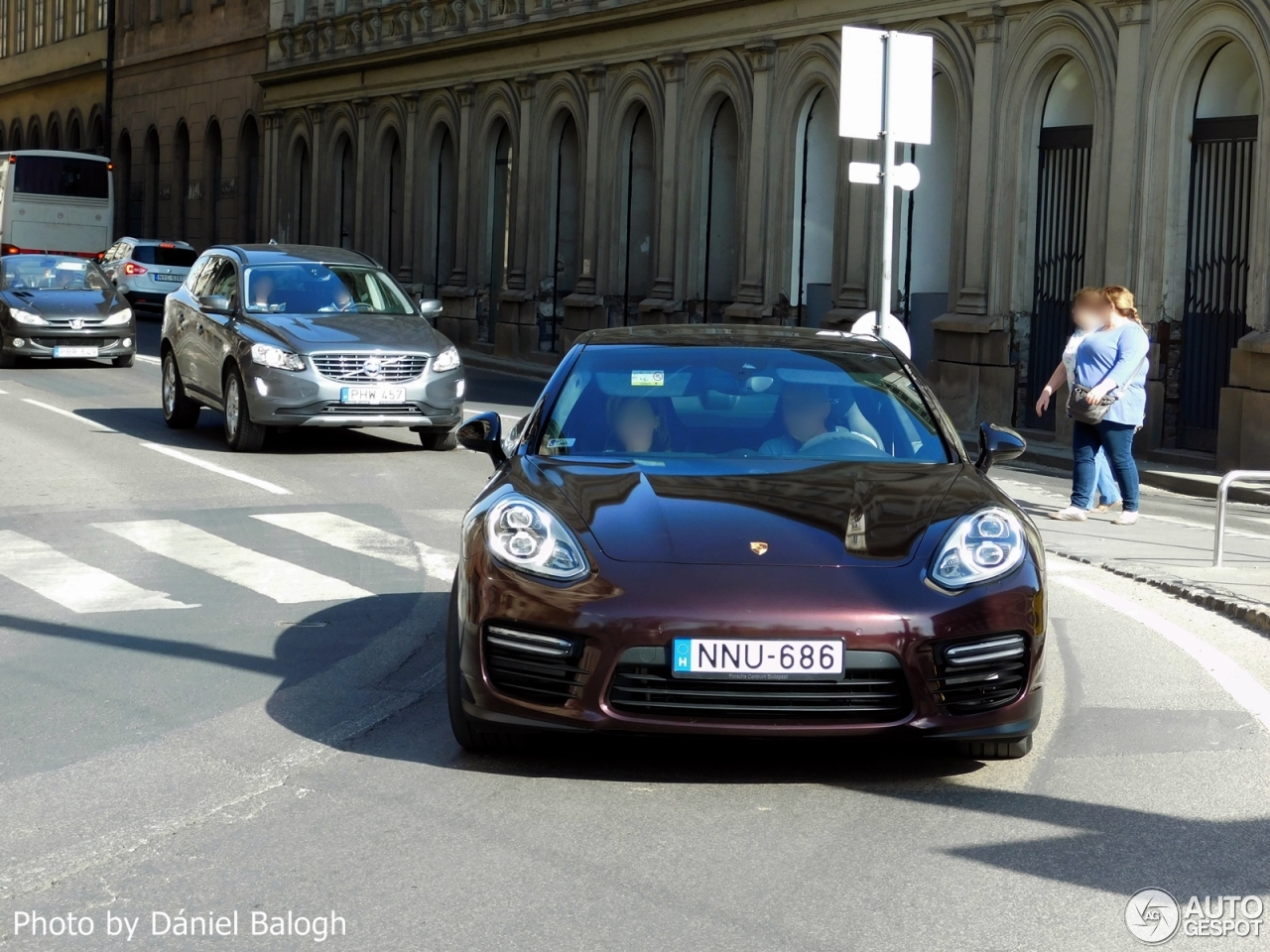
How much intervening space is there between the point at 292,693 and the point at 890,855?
2805 mm

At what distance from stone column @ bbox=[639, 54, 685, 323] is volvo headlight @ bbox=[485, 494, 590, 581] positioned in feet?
80.2

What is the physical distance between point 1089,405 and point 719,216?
57.4ft

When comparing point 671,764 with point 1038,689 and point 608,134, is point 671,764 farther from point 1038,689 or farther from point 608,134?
point 608,134

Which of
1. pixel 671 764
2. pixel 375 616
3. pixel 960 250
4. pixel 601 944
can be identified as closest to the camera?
pixel 601 944

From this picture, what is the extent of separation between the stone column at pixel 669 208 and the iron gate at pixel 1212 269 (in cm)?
1145

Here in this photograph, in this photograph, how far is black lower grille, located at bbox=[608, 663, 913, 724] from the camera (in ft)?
19.1

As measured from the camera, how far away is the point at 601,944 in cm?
453

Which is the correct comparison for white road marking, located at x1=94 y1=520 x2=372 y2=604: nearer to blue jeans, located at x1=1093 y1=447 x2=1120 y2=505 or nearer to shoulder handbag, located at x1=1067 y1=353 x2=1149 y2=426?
shoulder handbag, located at x1=1067 y1=353 x2=1149 y2=426

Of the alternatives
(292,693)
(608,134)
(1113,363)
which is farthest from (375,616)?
(608,134)

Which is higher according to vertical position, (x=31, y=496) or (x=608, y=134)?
(x=608, y=134)

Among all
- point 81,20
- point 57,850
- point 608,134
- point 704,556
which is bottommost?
point 57,850

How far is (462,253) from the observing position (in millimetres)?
38125

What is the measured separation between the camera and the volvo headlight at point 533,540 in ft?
19.8

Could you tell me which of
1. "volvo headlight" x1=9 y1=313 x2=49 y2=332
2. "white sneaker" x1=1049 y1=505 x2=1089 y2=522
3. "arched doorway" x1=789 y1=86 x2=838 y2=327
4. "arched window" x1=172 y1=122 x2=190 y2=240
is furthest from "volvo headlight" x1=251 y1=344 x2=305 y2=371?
"arched window" x1=172 y1=122 x2=190 y2=240
